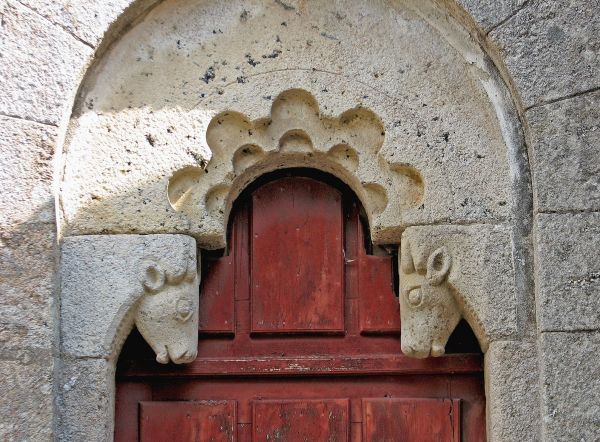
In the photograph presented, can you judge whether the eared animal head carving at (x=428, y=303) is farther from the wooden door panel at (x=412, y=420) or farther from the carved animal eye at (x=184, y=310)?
the carved animal eye at (x=184, y=310)

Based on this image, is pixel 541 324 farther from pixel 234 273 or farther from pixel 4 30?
pixel 4 30

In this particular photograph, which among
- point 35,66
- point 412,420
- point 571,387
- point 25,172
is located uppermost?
Answer: point 35,66

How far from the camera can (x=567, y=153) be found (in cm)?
310

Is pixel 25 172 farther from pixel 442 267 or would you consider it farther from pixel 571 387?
pixel 571 387

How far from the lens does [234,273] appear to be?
133 inches

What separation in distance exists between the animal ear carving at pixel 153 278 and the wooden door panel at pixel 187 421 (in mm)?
398

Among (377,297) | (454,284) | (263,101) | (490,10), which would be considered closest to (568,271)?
(454,284)

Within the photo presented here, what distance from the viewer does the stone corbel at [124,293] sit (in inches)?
123

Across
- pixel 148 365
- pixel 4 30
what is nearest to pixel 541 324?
pixel 148 365

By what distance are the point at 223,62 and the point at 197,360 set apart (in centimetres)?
97

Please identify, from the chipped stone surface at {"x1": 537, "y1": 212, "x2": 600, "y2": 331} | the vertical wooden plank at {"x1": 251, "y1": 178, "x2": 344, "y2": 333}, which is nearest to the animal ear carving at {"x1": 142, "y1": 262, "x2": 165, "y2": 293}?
the vertical wooden plank at {"x1": 251, "y1": 178, "x2": 344, "y2": 333}

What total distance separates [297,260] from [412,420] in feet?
2.08

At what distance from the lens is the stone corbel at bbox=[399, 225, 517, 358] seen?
10.2 feet

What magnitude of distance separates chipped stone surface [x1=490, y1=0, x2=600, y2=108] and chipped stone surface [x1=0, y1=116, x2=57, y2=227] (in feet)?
4.70
